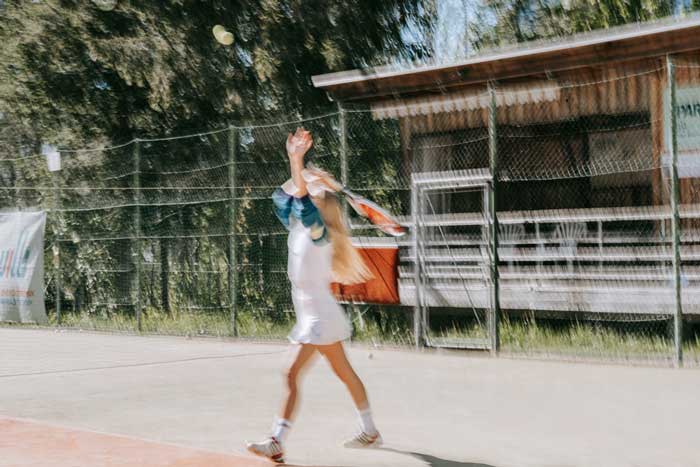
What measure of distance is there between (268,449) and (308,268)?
1121mm

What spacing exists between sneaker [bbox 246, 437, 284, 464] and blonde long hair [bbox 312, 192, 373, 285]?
1.12 meters

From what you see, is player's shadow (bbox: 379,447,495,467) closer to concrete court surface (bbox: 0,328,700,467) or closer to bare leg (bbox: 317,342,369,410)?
concrete court surface (bbox: 0,328,700,467)

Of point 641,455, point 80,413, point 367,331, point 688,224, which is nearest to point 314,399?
point 80,413

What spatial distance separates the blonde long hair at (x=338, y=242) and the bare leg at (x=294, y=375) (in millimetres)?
521

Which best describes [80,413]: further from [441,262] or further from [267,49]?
[267,49]

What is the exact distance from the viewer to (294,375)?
617 centimetres

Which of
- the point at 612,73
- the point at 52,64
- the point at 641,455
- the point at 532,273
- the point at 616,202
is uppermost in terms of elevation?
the point at 52,64

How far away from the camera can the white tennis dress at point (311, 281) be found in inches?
238

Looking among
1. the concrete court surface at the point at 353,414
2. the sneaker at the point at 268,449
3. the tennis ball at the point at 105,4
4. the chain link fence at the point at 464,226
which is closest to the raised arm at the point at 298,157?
the concrete court surface at the point at 353,414

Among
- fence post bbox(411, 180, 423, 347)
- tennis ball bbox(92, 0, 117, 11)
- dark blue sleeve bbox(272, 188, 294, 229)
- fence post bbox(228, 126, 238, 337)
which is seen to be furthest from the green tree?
dark blue sleeve bbox(272, 188, 294, 229)

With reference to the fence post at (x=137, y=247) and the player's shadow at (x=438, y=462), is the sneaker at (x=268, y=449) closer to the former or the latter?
the player's shadow at (x=438, y=462)

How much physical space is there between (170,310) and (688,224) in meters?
8.31

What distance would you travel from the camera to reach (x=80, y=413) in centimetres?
823

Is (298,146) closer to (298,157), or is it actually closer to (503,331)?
(298,157)
